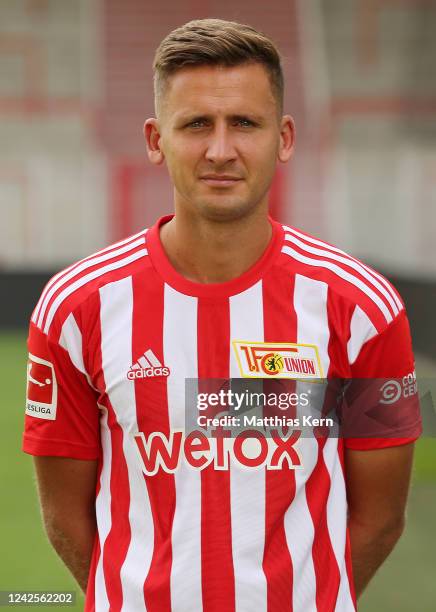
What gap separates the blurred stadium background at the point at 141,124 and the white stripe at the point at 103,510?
906 centimetres

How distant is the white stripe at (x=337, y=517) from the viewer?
5.68 ft

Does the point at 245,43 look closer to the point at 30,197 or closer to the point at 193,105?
the point at 193,105

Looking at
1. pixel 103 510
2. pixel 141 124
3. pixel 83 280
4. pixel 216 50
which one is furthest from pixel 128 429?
pixel 141 124

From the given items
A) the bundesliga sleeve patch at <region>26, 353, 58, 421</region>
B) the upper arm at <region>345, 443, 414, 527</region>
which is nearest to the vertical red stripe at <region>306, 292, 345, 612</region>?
the upper arm at <region>345, 443, 414, 527</region>

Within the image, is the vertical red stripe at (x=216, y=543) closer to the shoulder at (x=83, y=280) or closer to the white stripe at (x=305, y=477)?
the white stripe at (x=305, y=477)

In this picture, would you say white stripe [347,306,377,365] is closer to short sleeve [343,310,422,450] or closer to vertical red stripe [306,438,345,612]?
short sleeve [343,310,422,450]

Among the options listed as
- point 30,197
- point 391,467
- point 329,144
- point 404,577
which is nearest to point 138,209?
point 30,197

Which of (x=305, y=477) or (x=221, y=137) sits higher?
(x=221, y=137)

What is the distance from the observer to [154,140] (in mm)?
1802

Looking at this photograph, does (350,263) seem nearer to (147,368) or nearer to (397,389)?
(397,389)

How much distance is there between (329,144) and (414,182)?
9.54 ft

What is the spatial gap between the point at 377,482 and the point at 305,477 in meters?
0.20

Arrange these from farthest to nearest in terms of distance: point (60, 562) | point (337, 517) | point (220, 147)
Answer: point (60, 562), point (337, 517), point (220, 147)

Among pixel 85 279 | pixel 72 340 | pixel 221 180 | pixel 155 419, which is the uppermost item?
pixel 221 180
